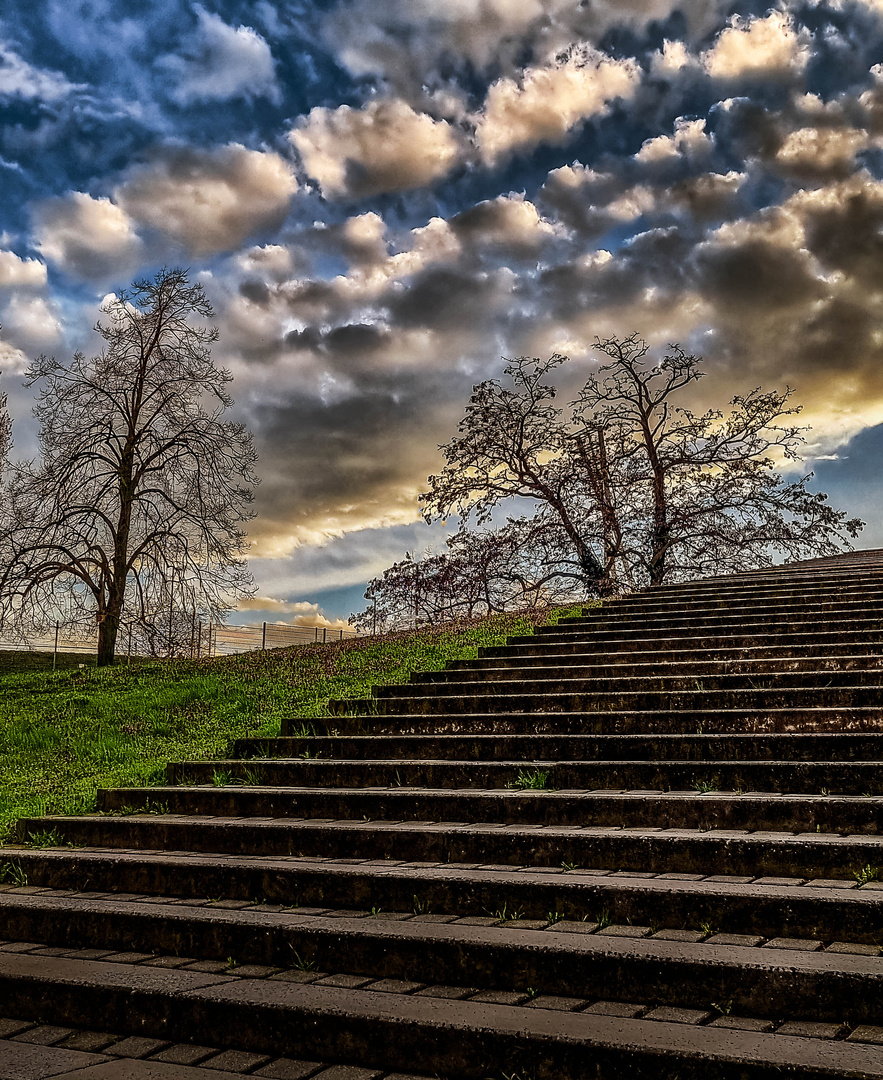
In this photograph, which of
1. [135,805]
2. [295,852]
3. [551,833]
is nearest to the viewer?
[551,833]

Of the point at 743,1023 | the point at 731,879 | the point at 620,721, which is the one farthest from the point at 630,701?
the point at 743,1023

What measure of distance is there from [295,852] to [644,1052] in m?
2.70

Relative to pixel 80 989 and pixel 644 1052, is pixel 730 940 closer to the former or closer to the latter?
pixel 644 1052

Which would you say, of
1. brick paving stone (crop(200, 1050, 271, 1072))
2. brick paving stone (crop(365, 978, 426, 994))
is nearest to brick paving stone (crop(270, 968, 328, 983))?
brick paving stone (crop(365, 978, 426, 994))

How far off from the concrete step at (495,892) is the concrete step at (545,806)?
54 cm

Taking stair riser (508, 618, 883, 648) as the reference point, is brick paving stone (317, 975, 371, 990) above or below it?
below

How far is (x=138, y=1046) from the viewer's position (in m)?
3.30

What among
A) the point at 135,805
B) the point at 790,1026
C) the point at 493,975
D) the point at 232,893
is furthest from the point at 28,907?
the point at 790,1026

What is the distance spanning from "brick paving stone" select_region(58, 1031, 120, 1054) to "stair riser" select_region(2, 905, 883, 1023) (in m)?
0.59

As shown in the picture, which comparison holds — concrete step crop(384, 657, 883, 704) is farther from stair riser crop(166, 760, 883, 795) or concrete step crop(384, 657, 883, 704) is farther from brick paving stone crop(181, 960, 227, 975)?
brick paving stone crop(181, 960, 227, 975)

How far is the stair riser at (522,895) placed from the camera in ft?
11.1

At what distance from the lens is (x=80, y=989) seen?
3611mm

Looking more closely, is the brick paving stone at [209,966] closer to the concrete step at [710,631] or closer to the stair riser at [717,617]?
the concrete step at [710,631]

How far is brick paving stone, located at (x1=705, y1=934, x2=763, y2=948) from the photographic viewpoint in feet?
10.8
